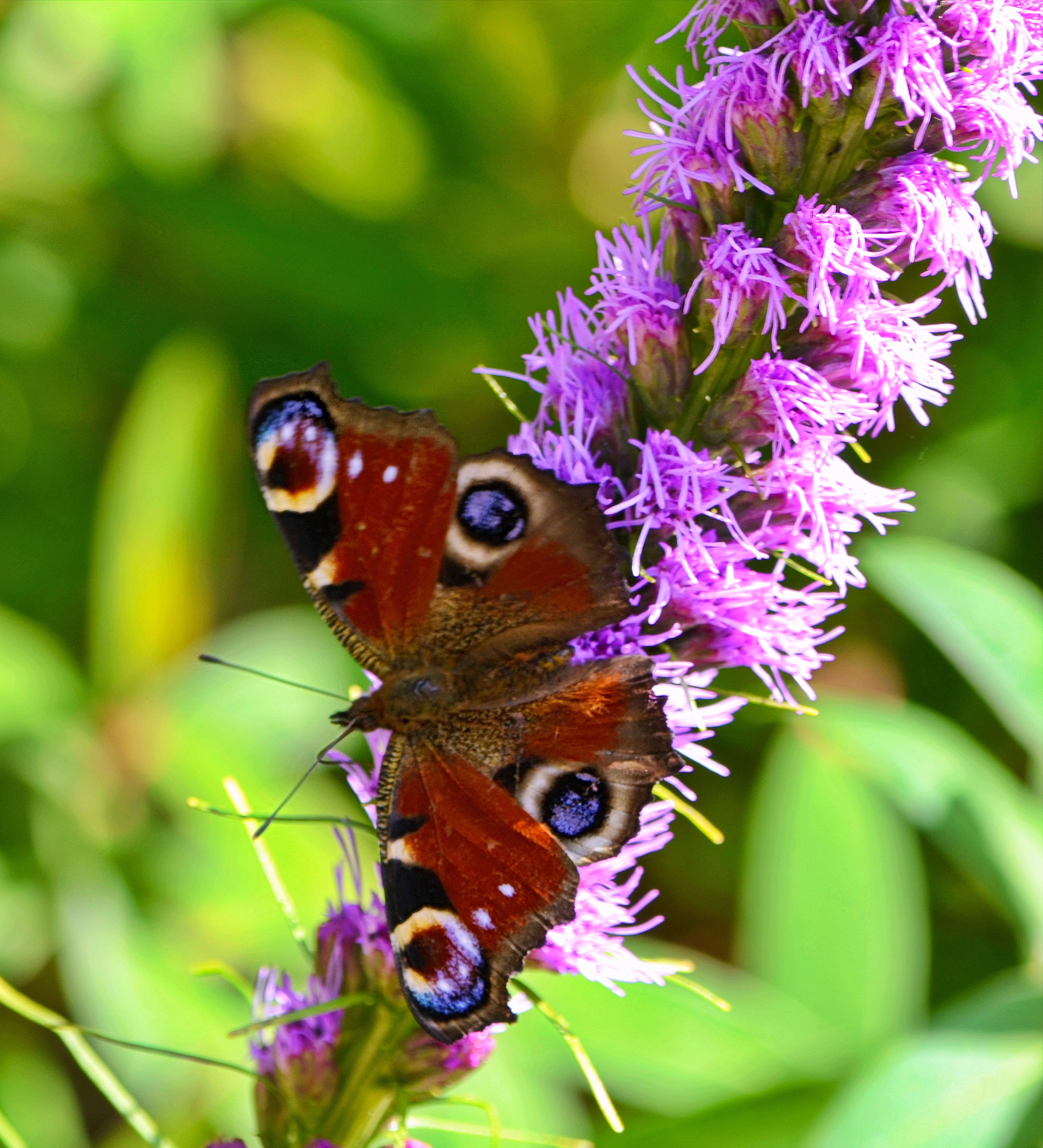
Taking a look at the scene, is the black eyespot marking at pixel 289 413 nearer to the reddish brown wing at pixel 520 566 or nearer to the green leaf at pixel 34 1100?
the reddish brown wing at pixel 520 566

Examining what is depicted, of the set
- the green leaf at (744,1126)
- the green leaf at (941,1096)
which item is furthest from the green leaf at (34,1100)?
the green leaf at (941,1096)

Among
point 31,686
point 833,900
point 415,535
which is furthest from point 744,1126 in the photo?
point 31,686

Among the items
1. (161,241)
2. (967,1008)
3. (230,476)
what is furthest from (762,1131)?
(161,241)

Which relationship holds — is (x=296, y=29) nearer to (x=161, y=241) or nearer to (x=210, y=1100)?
(x=161, y=241)

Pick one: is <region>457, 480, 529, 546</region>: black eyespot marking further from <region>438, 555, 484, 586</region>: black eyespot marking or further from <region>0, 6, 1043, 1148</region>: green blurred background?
<region>0, 6, 1043, 1148</region>: green blurred background

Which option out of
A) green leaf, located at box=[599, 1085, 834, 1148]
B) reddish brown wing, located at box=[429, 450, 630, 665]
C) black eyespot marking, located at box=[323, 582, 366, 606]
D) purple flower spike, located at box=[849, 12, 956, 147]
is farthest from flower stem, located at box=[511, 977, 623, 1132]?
green leaf, located at box=[599, 1085, 834, 1148]

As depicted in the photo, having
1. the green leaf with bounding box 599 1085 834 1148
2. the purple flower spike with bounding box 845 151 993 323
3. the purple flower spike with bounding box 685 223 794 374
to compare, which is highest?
the purple flower spike with bounding box 845 151 993 323
